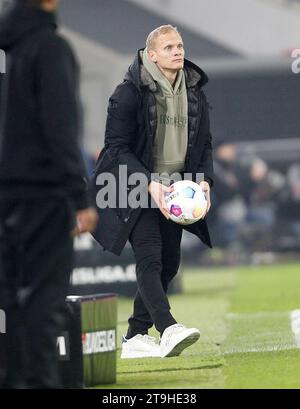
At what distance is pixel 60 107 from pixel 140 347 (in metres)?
3.54

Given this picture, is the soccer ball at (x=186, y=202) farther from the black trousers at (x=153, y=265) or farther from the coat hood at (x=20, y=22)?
the coat hood at (x=20, y=22)

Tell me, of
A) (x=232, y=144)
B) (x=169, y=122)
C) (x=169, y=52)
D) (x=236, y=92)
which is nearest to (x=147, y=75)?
(x=169, y=52)

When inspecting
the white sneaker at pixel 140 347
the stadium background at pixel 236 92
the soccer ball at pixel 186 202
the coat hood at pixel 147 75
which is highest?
the stadium background at pixel 236 92

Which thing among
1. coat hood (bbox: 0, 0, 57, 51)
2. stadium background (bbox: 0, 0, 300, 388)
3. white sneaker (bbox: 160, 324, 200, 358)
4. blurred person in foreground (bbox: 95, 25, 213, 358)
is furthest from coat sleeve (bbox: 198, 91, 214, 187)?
coat hood (bbox: 0, 0, 57, 51)

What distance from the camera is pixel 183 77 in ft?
31.2

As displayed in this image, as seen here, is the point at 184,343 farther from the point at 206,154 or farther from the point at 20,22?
the point at 20,22

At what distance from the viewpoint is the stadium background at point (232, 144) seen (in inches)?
652

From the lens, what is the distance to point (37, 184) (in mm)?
6527

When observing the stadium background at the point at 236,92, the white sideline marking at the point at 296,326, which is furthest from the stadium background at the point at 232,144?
the white sideline marking at the point at 296,326

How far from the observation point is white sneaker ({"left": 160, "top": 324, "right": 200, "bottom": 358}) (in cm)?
883

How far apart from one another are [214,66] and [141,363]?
19.0 m

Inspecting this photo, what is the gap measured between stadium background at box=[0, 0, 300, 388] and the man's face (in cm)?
320

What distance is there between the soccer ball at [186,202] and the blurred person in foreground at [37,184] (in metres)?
2.68
